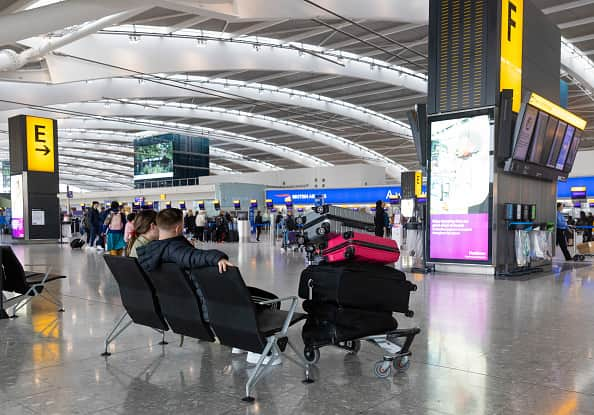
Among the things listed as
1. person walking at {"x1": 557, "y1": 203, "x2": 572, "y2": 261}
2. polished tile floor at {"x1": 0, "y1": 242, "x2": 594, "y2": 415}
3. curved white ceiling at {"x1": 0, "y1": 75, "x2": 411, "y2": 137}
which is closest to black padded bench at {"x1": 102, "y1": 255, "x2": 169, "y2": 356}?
polished tile floor at {"x1": 0, "y1": 242, "x2": 594, "y2": 415}

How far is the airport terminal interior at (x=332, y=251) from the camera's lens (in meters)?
3.31

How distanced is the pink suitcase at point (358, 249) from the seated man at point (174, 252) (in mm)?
772

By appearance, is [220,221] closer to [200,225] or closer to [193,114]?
[200,225]

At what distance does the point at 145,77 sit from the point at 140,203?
1254cm

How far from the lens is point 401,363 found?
3637 mm

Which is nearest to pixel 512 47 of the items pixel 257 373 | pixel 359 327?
pixel 359 327

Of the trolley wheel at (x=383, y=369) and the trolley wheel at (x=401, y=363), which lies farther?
the trolley wheel at (x=401, y=363)

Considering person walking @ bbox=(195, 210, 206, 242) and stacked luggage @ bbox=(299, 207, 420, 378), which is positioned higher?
stacked luggage @ bbox=(299, 207, 420, 378)

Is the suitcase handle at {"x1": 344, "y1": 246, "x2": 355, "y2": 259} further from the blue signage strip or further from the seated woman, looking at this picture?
the blue signage strip

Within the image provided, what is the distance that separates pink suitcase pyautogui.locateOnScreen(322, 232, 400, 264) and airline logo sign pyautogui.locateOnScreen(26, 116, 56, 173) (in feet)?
64.0

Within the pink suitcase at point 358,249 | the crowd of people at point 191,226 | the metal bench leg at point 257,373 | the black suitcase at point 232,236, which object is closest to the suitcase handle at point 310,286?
the pink suitcase at point 358,249

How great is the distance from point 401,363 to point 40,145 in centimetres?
2052

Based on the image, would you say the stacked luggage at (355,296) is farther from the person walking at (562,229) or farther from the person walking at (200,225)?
the person walking at (200,225)

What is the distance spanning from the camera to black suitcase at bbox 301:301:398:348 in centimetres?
354
